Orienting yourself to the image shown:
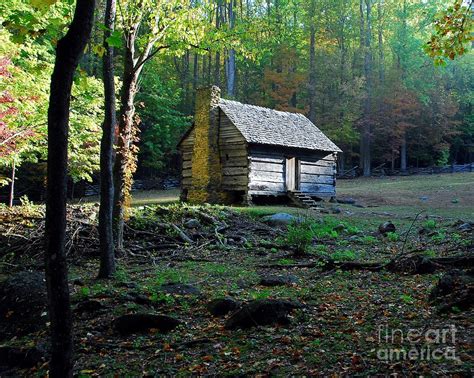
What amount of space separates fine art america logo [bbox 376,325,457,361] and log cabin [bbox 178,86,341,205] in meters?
18.4

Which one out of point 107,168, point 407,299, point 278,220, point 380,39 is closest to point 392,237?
point 278,220

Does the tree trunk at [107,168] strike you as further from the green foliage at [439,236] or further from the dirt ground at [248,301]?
the green foliage at [439,236]

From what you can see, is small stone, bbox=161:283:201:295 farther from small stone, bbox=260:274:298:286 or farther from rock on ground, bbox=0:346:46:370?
rock on ground, bbox=0:346:46:370

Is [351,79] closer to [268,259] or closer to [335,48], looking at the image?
[335,48]

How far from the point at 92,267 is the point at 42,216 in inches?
132

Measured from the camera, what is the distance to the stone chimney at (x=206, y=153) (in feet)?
81.5

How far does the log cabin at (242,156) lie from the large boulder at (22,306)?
16402mm

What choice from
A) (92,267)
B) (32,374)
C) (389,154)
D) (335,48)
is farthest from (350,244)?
(335,48)

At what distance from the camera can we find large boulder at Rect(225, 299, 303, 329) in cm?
584

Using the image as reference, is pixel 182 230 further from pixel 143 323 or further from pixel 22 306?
pixel 143 323

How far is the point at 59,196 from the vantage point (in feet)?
12.4

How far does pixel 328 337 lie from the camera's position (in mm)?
5219

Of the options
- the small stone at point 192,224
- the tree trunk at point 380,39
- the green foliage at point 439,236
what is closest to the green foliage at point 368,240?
the green foliage at point 439,236

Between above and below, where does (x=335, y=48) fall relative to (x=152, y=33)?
above
